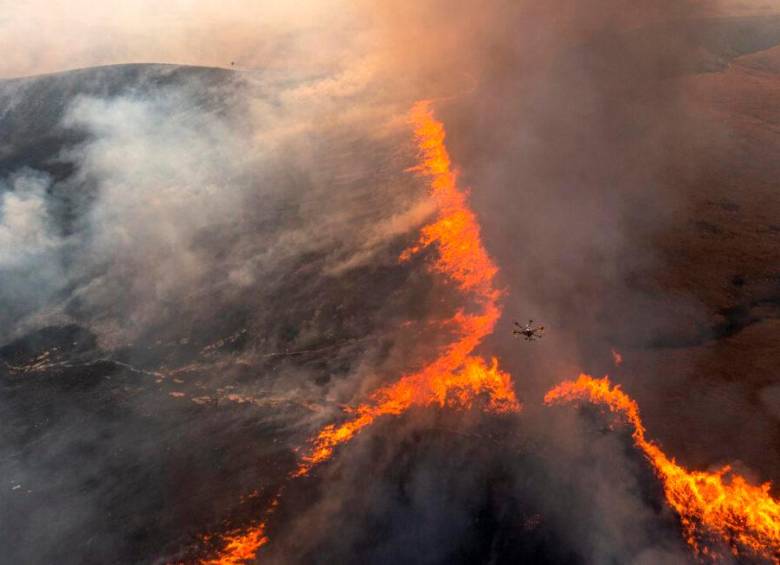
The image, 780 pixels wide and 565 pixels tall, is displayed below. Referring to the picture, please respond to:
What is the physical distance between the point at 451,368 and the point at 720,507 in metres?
9.66

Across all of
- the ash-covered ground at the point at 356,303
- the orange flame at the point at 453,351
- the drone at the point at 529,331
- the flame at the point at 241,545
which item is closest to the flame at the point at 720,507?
the ash-covered ground at the point at 356,303

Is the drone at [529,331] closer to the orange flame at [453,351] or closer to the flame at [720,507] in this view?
the orange flame at [453,351]

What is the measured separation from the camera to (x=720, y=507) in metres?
15.3

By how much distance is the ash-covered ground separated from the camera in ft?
52.8

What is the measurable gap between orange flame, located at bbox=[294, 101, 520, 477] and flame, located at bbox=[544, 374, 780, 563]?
5222 mm

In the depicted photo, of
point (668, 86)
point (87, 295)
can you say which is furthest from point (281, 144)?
point (668, 86)

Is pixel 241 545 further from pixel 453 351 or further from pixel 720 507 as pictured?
pixel 720 507

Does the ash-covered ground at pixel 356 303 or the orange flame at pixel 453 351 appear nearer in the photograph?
the ash-covered ground at pixel 356 303

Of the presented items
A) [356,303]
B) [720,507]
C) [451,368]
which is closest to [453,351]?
[451,368]

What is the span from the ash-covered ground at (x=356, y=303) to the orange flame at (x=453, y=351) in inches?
23.0

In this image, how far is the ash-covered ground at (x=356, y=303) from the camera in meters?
16.1

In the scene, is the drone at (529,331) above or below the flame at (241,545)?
above

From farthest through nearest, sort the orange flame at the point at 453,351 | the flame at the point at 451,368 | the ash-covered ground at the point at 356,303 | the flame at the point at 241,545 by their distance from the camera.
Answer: the orange flame at the point at 453,351 < the flame at the point at 451,368 < the ash-covered ground at the point at 356,303 < the flame at the point at 241,545

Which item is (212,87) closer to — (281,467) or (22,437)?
(22,437)
